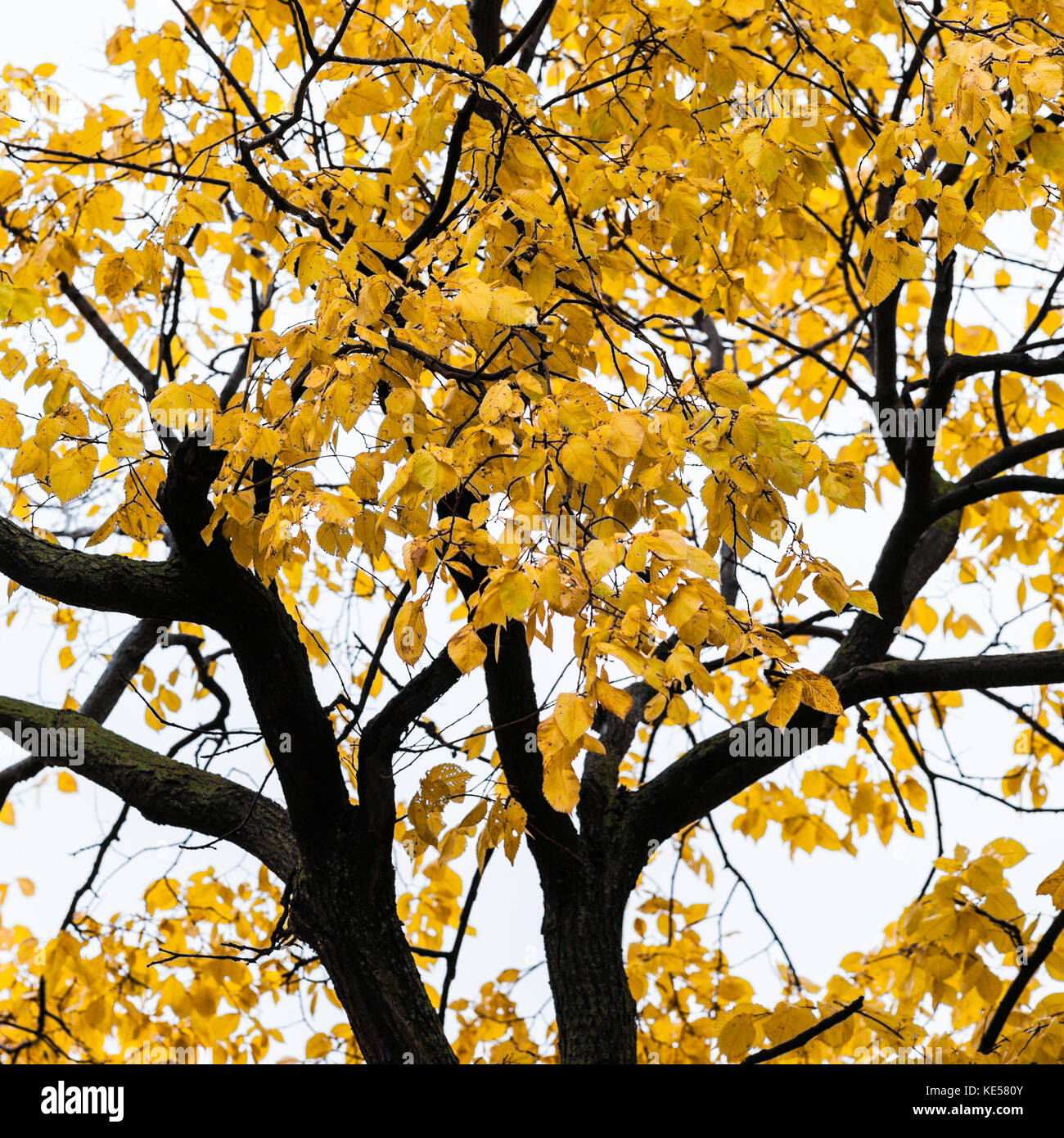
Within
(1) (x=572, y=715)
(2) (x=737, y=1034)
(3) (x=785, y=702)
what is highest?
(3) (x=785, y=702)

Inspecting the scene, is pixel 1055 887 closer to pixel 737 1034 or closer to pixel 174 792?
pixel 737 1034

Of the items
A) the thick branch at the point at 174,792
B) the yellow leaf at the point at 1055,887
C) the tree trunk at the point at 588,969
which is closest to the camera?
the yellow leaf at the point at 1055,887

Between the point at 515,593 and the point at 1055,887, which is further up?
the point at 515,593

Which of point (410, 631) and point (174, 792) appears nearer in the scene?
point (410, 631)

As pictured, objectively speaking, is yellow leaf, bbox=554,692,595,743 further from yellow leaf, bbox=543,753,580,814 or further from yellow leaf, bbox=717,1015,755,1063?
yellow leaf, bbox=717,1015,755,1063

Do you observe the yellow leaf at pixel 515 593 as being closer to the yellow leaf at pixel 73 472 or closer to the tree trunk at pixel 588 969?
the yellow leaf at pixel 73 472

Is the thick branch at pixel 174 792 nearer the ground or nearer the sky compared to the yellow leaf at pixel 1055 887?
nearer the sky

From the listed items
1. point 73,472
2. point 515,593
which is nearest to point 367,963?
point 73,472

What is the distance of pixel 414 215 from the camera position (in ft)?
12.5

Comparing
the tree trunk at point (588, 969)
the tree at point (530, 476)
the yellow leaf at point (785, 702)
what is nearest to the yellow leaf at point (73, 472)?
the tree at point (530, 476)

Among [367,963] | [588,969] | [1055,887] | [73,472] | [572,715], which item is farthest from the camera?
[588,969]
